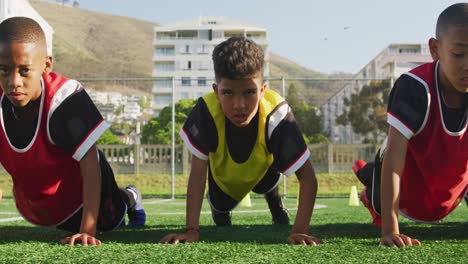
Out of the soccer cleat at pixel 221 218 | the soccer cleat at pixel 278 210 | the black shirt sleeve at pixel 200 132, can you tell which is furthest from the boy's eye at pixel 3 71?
the soccer cleat at pixel 278 210

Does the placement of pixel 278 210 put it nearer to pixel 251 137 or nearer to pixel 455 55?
pixel 251 137

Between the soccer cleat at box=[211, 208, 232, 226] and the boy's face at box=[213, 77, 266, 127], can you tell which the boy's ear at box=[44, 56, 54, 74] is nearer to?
the boy's face at box=[213, 77, 266, 127]

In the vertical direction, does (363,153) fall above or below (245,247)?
below

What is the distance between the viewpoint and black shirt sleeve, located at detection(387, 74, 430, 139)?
113 inches

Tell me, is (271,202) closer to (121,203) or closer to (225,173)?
(225,173)

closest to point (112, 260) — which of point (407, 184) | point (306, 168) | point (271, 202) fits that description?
point (306, 168)

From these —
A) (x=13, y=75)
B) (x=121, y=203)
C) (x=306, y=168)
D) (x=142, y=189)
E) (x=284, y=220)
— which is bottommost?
(x=142, y=189)

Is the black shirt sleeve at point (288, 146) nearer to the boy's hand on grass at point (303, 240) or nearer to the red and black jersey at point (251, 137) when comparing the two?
the red and black jersey at point (251, 137)

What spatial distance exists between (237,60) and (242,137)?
1.99 feet

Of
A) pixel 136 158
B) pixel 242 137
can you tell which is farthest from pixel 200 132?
pixel 136 158

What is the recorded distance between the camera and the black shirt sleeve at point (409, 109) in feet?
9.39

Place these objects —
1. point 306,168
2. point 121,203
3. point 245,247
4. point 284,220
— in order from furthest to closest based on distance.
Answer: point 284,220 < point 121,203 < point 306,168 < point 245,247

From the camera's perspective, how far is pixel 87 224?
2891 millimetres

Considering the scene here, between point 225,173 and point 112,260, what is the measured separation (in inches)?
62.3
